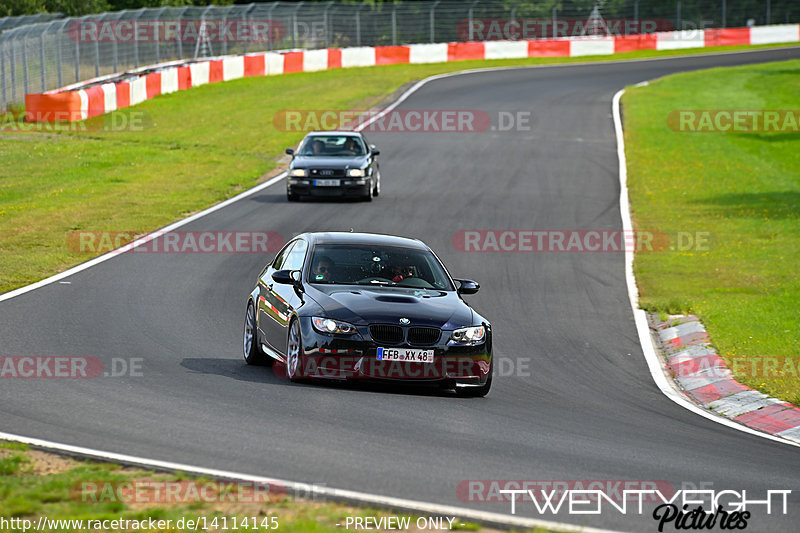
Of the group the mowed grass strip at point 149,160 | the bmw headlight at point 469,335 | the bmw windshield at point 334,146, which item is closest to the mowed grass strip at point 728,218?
the bmw headlight at point 469,335

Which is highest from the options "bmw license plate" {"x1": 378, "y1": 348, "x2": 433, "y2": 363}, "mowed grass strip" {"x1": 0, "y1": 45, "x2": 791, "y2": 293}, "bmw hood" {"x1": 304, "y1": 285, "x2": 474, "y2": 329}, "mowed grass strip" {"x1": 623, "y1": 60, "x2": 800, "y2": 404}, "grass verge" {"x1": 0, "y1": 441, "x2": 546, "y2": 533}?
"bmw hood" {"x1": 304, "y1": 285, "x2": 474, "y2": 329}

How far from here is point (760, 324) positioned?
15.3 m

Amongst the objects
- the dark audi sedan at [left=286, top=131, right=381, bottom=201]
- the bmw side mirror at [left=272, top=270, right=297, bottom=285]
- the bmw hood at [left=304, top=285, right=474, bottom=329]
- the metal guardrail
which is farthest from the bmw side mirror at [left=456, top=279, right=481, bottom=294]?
the metal guardrail

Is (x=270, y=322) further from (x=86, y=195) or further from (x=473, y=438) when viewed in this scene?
(x=86, y=195)

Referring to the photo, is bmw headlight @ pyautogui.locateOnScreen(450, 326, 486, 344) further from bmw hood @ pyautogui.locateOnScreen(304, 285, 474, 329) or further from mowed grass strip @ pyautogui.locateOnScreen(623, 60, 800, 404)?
mowed grass strip @ pyautogui.locateOnScreen(623, 60, 800, 404)

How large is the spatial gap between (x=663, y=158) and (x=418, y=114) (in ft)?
35.8

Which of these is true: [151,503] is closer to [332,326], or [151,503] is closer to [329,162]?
[332,326]

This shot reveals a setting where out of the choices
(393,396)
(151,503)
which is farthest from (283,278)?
(151,503)

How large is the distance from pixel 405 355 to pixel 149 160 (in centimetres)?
2413

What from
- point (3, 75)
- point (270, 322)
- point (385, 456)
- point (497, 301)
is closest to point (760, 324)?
point (497, 301)

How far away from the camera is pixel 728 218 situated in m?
25.2

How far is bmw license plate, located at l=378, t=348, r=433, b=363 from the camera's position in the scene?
35.1 ft

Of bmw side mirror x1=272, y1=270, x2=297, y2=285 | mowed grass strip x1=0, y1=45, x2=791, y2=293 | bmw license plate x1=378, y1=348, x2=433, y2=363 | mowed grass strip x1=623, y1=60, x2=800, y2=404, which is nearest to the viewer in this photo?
bmw license plate x1=378, y1=348, x2=433, y2=363

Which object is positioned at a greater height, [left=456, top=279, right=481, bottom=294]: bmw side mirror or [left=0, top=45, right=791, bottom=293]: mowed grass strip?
[left=456, top=279, right=481, bottom=294]: bmw side mirror
